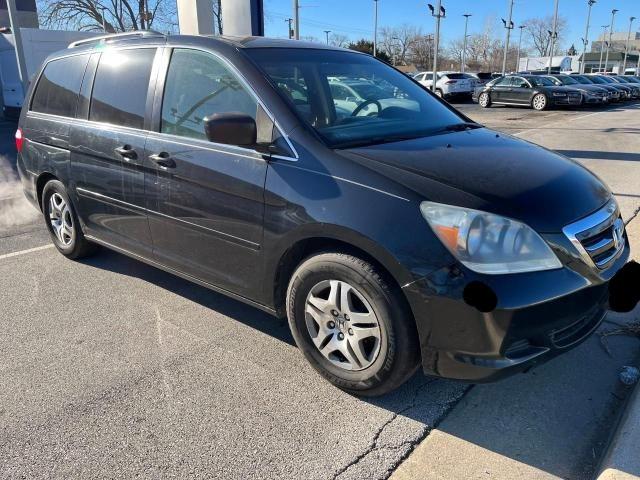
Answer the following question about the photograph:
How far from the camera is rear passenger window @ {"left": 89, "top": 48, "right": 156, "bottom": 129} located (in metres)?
3.75

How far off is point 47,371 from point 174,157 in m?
1.46

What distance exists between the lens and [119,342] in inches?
138

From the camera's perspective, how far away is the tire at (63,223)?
15.2 feet

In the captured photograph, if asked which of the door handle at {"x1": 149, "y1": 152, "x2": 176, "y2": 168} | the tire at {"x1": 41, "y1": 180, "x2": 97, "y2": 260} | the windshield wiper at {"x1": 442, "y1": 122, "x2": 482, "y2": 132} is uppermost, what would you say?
the windshield wiper at {"x1": 442, "y1": 122, "x2": 482, "y2": 132}

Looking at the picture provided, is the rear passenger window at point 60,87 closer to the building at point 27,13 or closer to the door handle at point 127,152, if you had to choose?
the door handle at point 127,152

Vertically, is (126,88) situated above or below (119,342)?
above

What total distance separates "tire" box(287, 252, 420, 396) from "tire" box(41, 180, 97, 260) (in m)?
2.57

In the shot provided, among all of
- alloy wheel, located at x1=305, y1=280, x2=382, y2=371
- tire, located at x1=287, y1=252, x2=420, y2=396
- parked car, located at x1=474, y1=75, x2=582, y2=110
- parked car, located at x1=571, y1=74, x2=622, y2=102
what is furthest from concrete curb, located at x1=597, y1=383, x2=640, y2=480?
parked car, located at x1=571, y1=74, x2=622, y2=102

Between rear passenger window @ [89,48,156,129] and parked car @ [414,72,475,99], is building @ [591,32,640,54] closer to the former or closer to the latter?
parked car @ [414,72,475,99]

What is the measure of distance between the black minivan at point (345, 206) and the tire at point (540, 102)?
70.4ft

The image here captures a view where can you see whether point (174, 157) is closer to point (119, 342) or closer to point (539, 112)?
point (119, 342)

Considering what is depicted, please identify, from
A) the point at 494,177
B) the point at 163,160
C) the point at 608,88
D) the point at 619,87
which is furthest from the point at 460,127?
the point at 619,87

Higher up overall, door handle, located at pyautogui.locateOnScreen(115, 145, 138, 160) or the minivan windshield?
the minivan windshield

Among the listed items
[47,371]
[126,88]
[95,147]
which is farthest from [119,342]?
[126,88]
